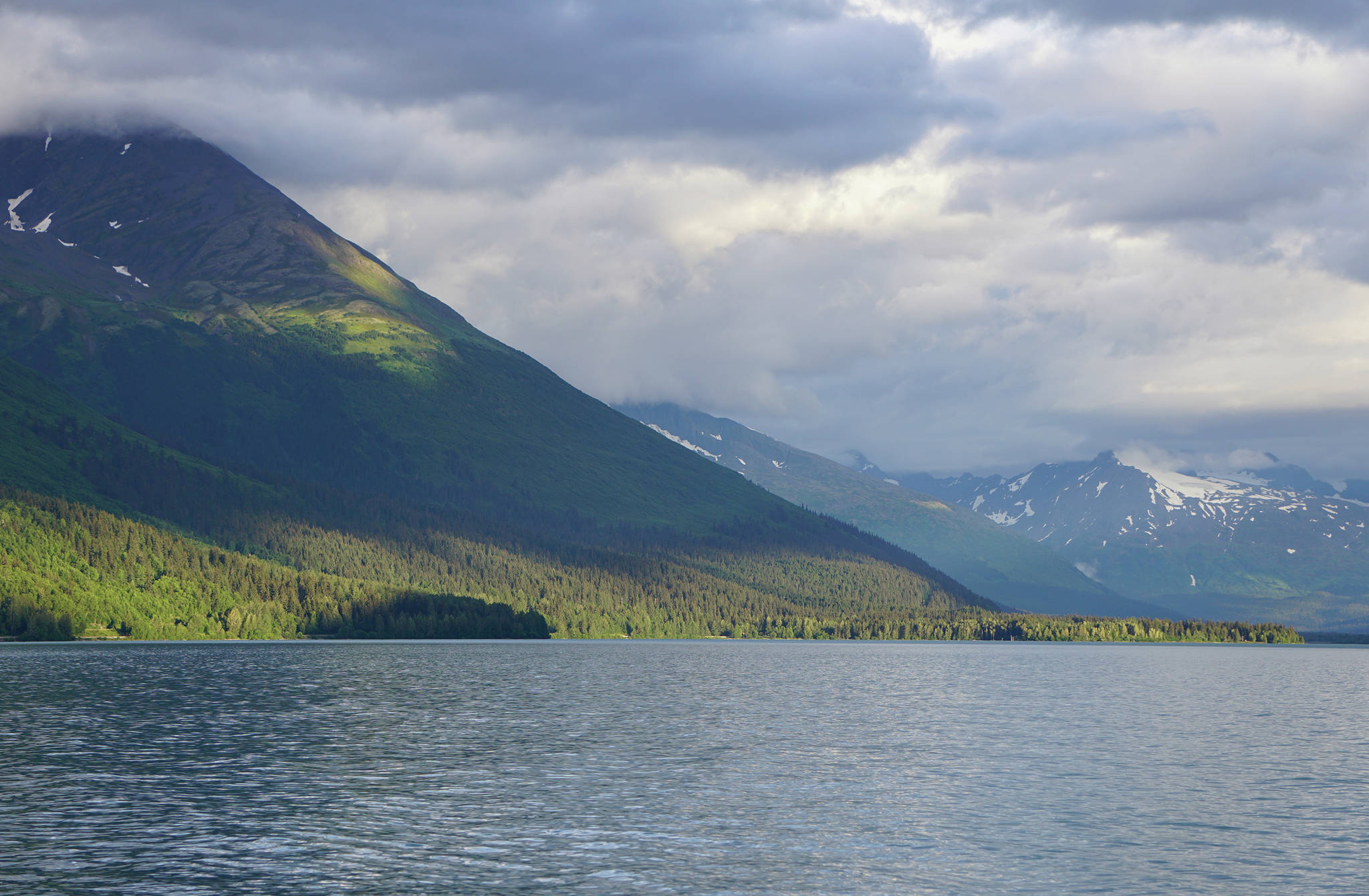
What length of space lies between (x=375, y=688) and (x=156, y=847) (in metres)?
106

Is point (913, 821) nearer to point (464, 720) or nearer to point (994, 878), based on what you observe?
point (994, 878)

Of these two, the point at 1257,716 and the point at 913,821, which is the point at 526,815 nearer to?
the point at 913,821

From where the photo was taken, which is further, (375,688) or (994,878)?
(375,688)

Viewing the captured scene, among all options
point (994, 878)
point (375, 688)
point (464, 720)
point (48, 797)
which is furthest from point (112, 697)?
point (994, 878)

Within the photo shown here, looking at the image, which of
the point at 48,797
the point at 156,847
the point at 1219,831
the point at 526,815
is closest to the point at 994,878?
the point at 1219,831

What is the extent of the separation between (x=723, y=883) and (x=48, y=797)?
44.5m

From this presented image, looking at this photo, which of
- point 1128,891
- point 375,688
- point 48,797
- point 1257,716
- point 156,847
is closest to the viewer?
point 1128,891

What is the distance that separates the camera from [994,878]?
55750 millimetres

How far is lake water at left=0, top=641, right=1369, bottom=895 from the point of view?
5547 centimetres

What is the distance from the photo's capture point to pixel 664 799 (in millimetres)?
75375

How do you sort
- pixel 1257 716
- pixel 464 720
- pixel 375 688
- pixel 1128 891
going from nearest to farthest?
pixel 1128 891 → pixel 464 720 → pixel 1257 716 → pixel 375 688

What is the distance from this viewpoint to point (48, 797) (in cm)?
7244

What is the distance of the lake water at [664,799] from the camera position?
5547 centimetres

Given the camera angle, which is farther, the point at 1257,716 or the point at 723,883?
the point at 1257,716
